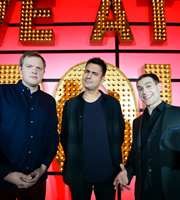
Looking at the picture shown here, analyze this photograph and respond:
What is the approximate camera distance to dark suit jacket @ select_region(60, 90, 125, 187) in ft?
6.97

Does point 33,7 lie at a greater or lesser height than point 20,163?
greater

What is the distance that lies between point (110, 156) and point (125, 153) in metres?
0.97

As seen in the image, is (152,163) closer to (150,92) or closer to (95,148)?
(95,148)

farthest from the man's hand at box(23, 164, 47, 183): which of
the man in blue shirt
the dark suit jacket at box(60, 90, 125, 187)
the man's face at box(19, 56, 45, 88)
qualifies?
the man's face at box(19, 56, 45, 88)

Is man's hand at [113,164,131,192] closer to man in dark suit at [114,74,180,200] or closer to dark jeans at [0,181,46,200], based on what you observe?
man in dark suit at [114,74,180,200]

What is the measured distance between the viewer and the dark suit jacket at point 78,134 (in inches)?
83.7

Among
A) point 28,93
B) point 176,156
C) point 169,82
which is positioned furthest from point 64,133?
point 169,82

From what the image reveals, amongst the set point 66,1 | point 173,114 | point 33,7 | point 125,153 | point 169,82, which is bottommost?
point 125,153

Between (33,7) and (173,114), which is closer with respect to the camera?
(173,114)

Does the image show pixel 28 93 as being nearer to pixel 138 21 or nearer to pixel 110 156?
pixel 110 156

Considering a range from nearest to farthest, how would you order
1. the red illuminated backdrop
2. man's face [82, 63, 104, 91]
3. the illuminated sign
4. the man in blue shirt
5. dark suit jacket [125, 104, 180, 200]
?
dark suit jacket [125, 104, 180, 200] → the man in blue shirt → man's face [82, 63, 104, 91] → the illuminated sign → the red illuminated backdrop

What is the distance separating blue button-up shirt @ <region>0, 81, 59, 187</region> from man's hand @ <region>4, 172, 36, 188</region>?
5 centimetres

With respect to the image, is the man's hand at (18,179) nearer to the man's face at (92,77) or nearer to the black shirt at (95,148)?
the black shirt at (95,148)

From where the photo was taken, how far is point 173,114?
1.83 metres
